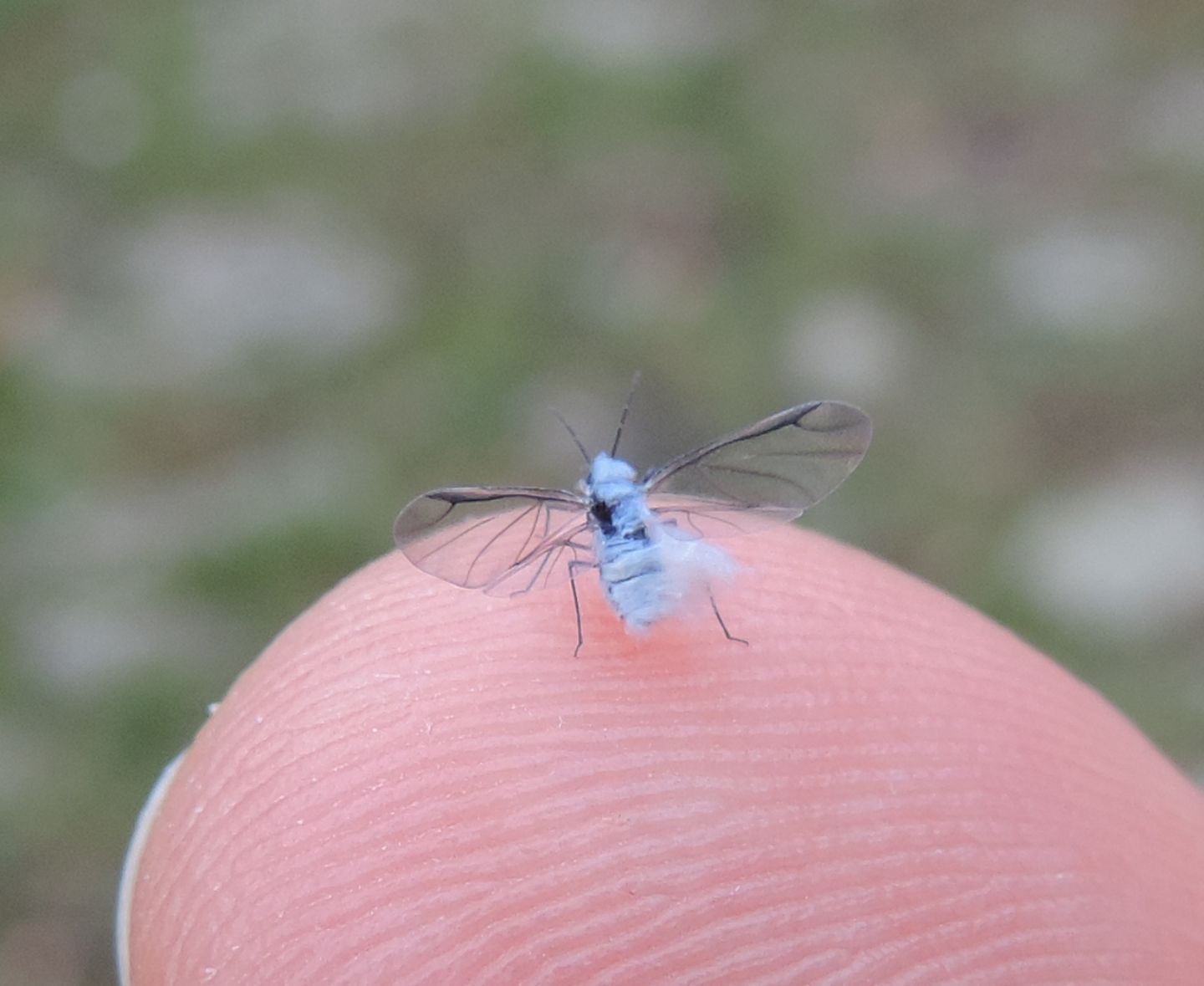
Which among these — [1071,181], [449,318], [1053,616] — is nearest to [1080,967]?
[1053,616]

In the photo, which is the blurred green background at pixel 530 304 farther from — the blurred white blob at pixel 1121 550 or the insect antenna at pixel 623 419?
the insect antenna at pixel 623 419

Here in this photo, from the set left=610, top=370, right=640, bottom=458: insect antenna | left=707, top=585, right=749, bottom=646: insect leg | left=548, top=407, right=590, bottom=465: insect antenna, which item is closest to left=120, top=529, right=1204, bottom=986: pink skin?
left=707, top=585, right=749, bottom=646: insect leg

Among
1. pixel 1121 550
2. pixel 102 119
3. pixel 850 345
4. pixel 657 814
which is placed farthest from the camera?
pixel 102 119

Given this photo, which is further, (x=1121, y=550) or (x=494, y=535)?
(x=1121, y=550)

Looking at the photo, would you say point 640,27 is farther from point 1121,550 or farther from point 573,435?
point 573,435

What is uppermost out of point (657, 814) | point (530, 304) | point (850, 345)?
point (530, 304)

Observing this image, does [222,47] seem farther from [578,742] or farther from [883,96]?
[578,742]

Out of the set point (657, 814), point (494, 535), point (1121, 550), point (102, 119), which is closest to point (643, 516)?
point (494, 535)
